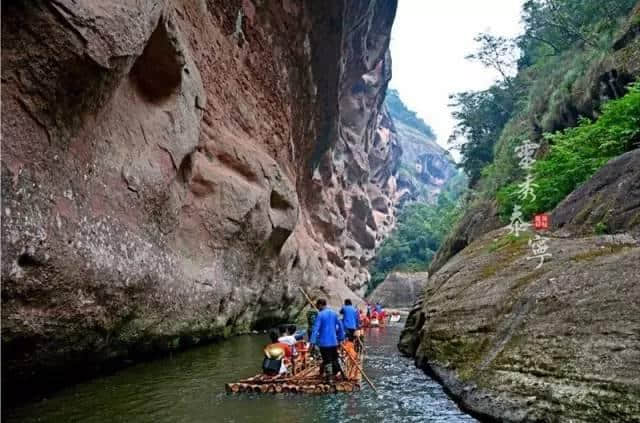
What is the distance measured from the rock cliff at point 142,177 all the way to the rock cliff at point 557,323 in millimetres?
5269

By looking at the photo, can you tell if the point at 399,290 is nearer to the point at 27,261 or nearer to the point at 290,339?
the point at 290,339

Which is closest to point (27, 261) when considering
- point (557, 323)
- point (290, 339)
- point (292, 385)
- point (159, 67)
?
point (292, 385)

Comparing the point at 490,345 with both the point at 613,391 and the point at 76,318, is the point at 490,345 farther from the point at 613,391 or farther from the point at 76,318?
the point at 76,318

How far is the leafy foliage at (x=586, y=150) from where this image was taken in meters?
11.0

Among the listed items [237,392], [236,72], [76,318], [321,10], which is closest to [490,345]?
[237,392]

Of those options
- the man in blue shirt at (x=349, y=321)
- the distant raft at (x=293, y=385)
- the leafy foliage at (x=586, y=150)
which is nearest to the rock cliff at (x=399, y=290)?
the leafy foliage at (x=586, y=150)

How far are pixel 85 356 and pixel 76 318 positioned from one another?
121cm

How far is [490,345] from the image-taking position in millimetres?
6395

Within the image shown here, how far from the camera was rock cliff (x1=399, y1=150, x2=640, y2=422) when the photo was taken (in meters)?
4.50

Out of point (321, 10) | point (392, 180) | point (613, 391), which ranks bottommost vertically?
point (613, 391)

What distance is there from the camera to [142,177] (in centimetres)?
868

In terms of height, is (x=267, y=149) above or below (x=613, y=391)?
above

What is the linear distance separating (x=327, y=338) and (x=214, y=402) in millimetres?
2116

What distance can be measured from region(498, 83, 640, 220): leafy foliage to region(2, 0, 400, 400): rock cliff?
7721 millimetres
